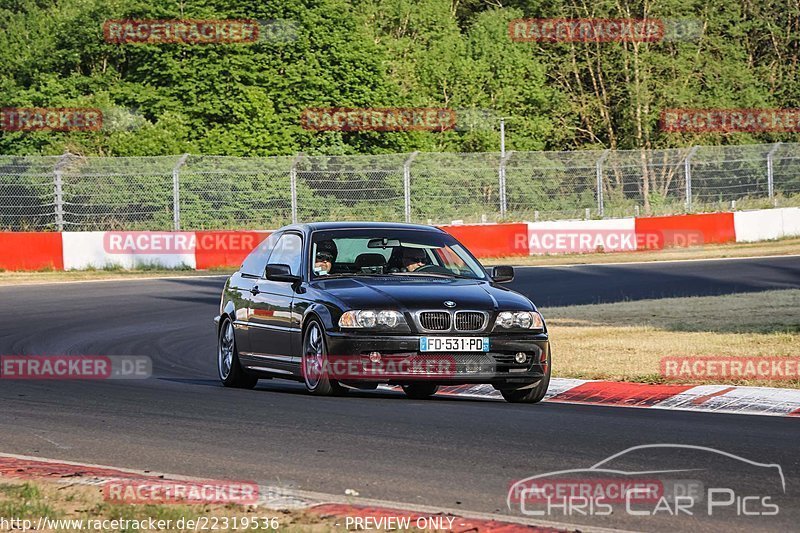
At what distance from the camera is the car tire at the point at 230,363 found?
1251 cm

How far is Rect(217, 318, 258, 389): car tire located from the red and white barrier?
1811 cm

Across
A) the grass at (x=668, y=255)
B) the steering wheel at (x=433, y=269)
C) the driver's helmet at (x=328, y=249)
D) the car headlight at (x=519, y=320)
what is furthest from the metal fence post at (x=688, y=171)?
the car headlight at (x=519, y=320)

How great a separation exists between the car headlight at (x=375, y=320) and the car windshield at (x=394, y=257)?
1.02 meters

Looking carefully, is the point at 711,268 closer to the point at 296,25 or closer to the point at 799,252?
the point at 799,252

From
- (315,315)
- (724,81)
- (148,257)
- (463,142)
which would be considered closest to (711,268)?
(148,257)

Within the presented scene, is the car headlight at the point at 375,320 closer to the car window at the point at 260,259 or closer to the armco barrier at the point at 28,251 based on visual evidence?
the car window at the point at 260,259

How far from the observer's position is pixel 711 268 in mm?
29656

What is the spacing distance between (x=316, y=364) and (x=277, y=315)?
0.87 metres
